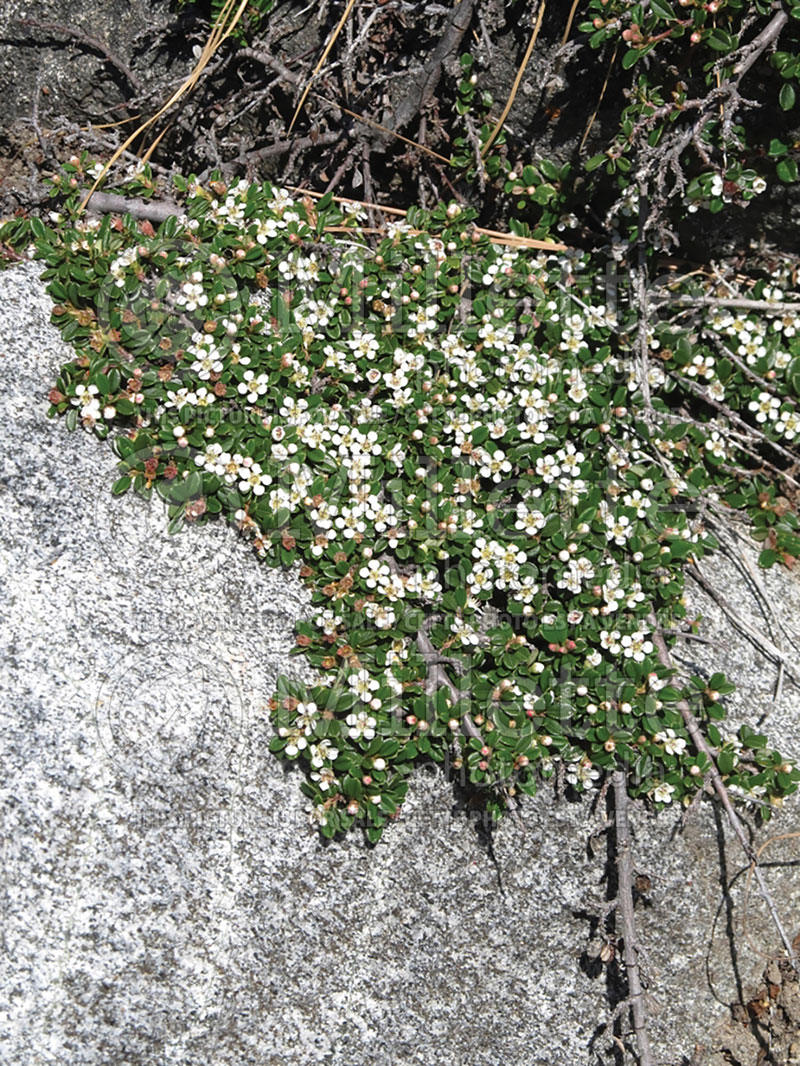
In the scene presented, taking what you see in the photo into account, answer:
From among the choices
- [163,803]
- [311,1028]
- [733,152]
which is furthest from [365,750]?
[733,152]

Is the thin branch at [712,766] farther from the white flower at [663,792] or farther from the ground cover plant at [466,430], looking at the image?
the white flower at [663,792]

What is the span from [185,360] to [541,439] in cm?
130

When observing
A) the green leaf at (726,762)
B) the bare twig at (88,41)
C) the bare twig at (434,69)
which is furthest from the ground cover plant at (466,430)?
the bare twig at (88,41)

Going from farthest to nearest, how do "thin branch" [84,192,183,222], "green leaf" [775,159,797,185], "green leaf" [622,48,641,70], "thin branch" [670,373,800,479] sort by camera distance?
"thin branch" [670,373,800,479] < "thin branch" [84,192,183,222] < "green leaf" [775,159,797,185] < "green leaf" [622,48,641,70]

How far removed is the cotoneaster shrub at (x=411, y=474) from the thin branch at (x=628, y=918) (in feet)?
0.36

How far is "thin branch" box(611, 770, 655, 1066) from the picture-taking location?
105 inches

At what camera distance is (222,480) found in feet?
9.49

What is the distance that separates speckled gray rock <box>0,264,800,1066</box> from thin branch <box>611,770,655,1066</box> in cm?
11

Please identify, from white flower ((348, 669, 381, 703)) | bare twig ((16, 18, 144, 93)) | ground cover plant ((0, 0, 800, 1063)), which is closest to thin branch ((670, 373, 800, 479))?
Answer: ground cover plant ((0, 0, 800, 1063))

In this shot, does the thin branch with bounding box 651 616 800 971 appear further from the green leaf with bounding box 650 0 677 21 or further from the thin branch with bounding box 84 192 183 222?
the thin branch with bounding box 84 192 183 222

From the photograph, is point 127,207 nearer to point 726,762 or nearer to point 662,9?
point 662,9

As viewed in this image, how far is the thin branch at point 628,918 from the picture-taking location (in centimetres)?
267

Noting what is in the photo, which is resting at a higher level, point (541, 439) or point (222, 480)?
point (541, 439)

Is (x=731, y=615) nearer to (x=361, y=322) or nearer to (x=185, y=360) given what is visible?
(x=361, y=322)
